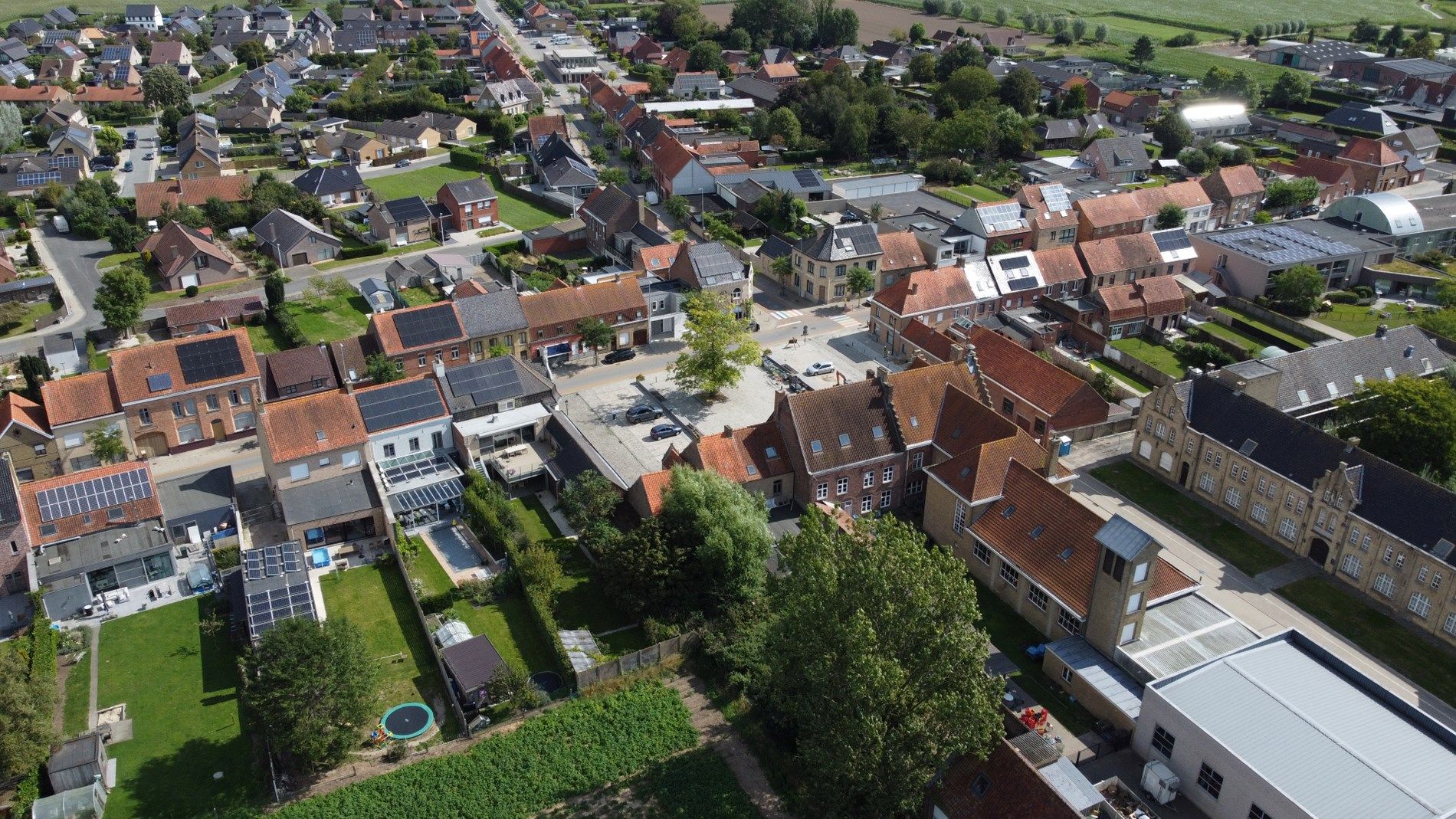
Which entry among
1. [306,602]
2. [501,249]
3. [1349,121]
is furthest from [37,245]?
[1349,121]

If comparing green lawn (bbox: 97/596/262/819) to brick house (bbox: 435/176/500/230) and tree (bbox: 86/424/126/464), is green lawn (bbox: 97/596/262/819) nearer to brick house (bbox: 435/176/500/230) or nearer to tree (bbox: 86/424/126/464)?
tree (bbox: 86/424/126/464)

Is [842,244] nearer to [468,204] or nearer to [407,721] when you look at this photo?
[468,204]

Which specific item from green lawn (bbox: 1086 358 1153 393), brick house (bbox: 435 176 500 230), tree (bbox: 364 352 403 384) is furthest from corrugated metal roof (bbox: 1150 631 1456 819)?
brick house (bbox: 435 176 500 230)

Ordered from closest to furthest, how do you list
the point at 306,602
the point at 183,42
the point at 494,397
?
the point at 306,602, the point at 494,397, the point at 183,42

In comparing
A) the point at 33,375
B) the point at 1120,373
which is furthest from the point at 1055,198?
the point at 33,375

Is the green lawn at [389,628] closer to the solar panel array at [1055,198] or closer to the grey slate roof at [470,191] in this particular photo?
the grey slate roof at [470,191]

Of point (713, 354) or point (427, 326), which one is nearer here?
point (713, 354)

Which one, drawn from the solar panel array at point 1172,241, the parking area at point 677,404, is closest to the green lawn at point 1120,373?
the parking area at point 677,404

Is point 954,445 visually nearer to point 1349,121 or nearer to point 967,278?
point 967,278
